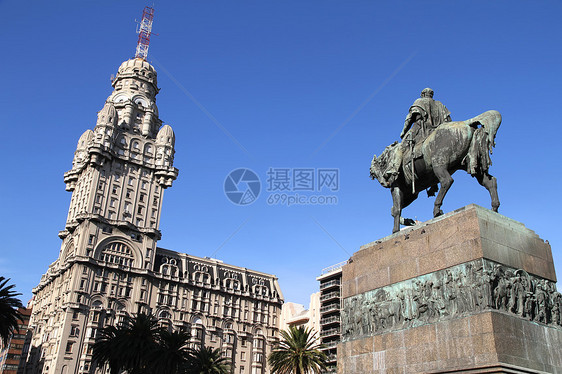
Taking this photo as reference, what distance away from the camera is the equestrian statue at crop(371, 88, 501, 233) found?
57.2ft

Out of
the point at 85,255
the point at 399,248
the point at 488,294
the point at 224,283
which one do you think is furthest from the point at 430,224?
the point at 224,283

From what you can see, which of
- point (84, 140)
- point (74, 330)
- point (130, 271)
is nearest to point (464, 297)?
point (74, 330)

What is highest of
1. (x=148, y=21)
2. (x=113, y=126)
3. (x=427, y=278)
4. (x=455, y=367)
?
(x=148, y=21)

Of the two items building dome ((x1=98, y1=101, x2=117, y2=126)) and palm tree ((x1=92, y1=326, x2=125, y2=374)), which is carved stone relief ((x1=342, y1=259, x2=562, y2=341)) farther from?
building dome ((x1=98, y1=101, x2=117, y2=126))

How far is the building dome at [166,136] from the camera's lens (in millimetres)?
100125

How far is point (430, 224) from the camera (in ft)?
57.0

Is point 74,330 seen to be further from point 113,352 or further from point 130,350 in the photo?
point 130,350

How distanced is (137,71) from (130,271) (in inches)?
1649

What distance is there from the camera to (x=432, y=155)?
1831cm

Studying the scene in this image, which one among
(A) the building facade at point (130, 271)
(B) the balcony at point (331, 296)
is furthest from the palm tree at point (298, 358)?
(A) the building facade at point (130, 271)

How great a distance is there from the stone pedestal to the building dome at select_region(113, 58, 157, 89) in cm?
9513

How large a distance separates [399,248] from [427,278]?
180 cm

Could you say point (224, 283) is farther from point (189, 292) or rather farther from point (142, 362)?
point (142, 362)

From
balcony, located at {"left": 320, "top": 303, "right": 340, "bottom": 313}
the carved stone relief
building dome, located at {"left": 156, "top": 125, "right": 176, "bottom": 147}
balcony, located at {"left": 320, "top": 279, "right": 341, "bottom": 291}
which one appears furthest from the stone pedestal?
building dome, located at {"left": 156, "top": 125, "right": 176, "bottom": 147}
